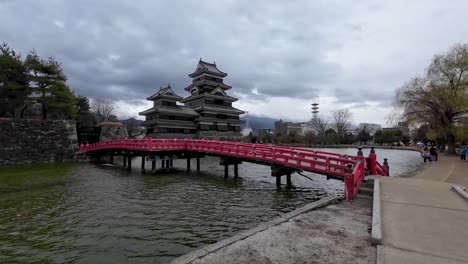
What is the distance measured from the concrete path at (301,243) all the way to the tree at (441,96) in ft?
93.9

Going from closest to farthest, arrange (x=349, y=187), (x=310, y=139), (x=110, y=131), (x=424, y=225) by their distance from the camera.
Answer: (x=424, y=225) → (x=349, y=187) → (x=110, y=131) → (x=310, y=139)

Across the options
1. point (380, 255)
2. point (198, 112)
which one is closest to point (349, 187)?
point (380, 255)

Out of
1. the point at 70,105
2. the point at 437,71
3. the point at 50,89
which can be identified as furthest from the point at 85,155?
the point at 437,71

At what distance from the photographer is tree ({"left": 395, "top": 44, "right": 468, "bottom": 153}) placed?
1052 inches

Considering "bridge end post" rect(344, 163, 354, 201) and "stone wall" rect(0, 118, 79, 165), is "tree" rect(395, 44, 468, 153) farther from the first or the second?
"stone wall" rect(0, 118, 79, 165)

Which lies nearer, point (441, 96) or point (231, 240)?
point (231, 240)

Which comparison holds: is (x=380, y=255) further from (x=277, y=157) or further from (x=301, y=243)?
(x=277, y=157)

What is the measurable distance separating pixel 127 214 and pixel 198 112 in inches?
1679

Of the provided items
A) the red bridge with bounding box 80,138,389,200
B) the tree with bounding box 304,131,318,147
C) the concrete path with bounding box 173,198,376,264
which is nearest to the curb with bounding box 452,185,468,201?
the red bridge with bounding box 80,138,389,200

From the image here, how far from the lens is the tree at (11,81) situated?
2761 cm

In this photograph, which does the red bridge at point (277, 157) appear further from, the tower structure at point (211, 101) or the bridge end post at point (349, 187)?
the tower structure at point (211, 101)

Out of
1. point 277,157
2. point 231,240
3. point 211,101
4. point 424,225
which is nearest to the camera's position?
point 231,240

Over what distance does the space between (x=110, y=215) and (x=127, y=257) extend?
12.2 feet

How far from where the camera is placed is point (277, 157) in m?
14.1
